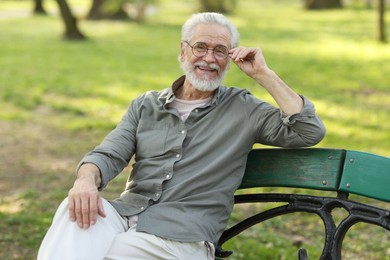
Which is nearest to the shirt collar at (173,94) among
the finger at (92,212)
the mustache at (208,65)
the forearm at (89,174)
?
the mustache at (208,65)

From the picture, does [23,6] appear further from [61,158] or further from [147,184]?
[147,184]

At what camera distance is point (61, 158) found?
833 cm

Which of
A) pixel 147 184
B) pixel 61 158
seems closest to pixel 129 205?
pixel 147 184

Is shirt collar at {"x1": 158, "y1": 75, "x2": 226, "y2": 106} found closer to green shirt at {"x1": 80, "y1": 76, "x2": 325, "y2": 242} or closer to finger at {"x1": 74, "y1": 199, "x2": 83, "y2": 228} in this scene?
green shirt at {"x1": 80, "y1": 76, "x2": 325, "y2": 242}

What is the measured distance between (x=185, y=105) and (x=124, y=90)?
28.1ft

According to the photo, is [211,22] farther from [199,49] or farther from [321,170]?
[321,170]

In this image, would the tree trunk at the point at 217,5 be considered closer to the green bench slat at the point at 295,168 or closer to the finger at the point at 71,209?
the green bench slat at the point at 295,168

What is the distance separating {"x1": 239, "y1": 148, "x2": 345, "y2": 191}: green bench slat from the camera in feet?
11.8

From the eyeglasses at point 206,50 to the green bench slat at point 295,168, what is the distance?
1.65ft

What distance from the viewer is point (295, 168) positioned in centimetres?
373

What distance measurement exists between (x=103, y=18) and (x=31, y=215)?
21849 millimetres

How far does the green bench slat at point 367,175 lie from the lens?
11.1 ft

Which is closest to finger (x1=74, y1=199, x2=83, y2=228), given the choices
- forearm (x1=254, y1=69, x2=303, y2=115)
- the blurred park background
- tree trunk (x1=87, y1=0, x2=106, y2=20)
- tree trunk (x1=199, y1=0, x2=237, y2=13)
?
forearm (x1=254, y1=69, x2=303, y2=115)

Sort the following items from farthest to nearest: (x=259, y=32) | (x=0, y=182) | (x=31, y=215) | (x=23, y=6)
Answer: (x=23, y=6) < (x=259, y=32) < (x=0, y=182) < (x=31, y=215)
